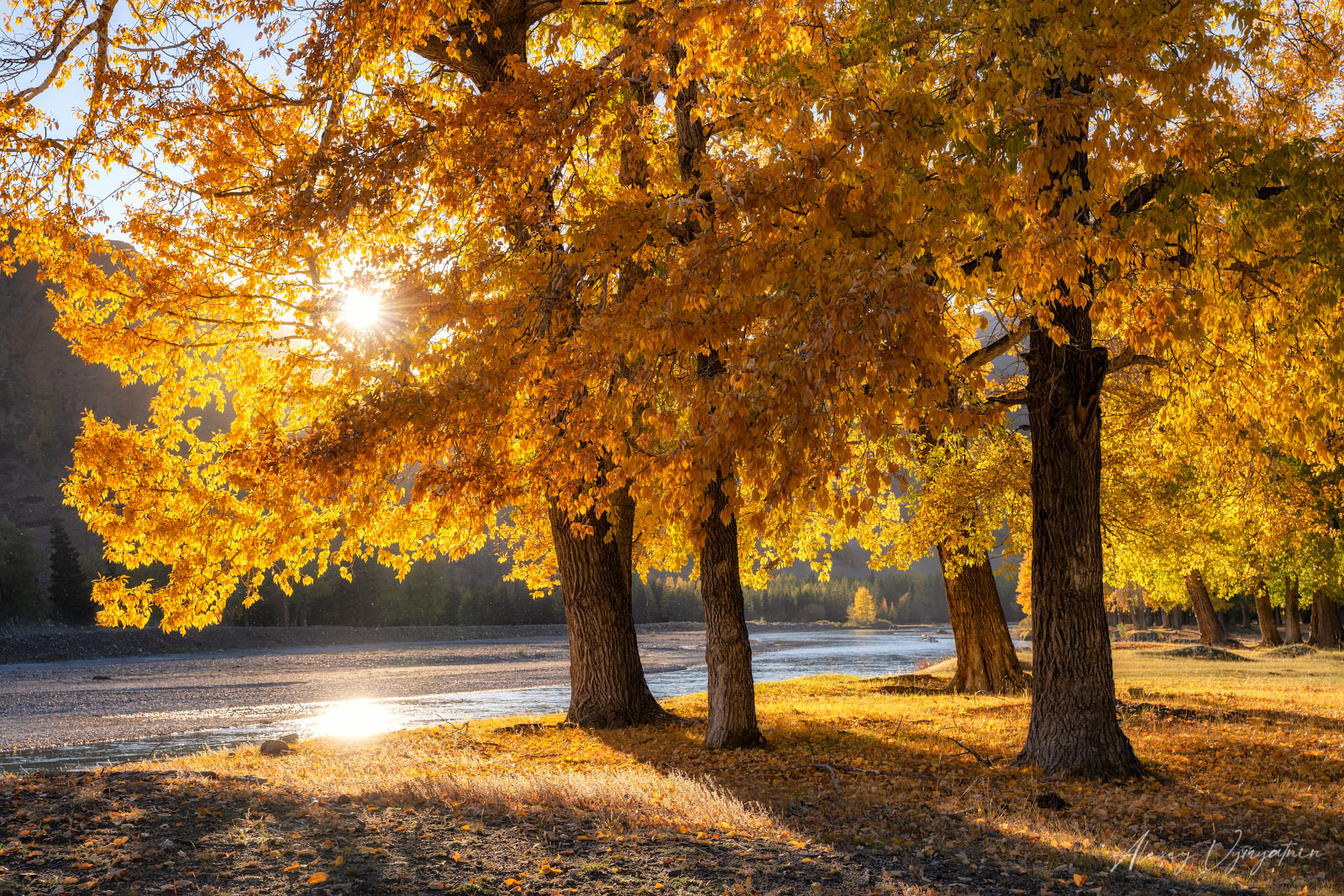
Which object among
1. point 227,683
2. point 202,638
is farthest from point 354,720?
point 202,638

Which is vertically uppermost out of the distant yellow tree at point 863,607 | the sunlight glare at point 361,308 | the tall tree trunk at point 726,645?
the sunlight glare at point 361,308

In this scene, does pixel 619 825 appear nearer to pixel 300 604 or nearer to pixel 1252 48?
pixel 1252 48

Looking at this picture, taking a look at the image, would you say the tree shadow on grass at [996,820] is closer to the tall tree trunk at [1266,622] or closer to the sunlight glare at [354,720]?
the sunlight glare at [354,720]

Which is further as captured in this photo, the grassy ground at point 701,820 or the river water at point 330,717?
the river water at point 330,717

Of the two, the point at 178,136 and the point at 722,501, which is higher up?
the point at 178,136

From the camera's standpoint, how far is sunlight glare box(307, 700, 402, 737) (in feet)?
66.6

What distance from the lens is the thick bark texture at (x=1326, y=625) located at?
35.2 meters

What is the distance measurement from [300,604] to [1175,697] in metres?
75.2

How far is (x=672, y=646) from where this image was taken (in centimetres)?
6366

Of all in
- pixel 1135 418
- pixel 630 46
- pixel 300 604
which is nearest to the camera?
pixel 630 46

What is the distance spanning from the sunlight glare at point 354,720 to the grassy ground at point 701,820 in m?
9.09

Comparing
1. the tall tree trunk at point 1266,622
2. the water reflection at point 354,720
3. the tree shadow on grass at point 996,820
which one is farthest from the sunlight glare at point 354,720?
the tall tree trunk at point 1266,622

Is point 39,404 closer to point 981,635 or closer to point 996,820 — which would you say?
point 981,635

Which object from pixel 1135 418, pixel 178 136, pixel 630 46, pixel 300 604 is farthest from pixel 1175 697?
pixel 300 604
